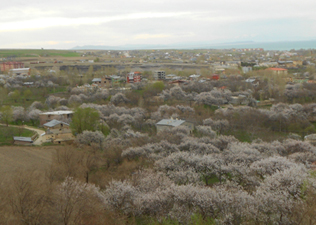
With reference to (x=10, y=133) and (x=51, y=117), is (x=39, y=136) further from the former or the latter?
(x=51, y=117)

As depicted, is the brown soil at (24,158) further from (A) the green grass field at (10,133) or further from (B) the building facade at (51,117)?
(B) the building facade at (51,117)

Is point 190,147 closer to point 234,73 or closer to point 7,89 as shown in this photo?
point 7,89

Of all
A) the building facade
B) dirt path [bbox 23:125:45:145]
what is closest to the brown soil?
dirt path [bbox 23:125:45:145]

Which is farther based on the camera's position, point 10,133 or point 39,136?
point 39,136

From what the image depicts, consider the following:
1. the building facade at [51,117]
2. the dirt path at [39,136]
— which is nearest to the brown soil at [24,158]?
the dirt path at [39,136]

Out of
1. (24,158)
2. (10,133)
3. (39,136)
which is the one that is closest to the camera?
(24,158)

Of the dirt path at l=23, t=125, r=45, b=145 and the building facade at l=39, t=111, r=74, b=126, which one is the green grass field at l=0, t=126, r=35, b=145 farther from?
the building facade at l=39, t=111, r=74, b=126

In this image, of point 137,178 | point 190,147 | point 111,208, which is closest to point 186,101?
point 190,147

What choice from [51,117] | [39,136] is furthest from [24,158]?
[51,117]
